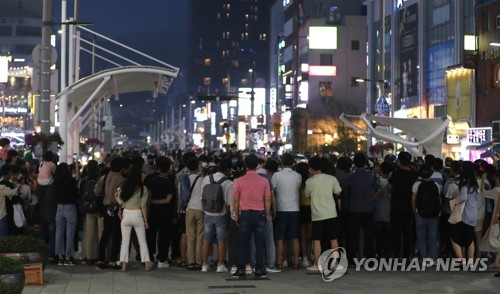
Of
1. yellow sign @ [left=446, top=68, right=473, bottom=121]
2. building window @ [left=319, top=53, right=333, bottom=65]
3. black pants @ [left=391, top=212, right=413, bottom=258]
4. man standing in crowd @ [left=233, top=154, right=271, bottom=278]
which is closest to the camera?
man standing in crowd @ [left=233, top=154, right=271, bottom=278]

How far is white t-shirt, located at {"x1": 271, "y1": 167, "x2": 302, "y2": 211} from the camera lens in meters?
12.9

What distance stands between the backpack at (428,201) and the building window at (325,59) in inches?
3498

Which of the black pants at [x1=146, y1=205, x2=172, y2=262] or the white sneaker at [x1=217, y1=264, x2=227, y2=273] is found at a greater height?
the black pants at [x1=146, y1=205, x2=172, y2=262]

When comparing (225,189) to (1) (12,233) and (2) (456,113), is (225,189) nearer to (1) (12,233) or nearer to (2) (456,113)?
(1) (12,233)

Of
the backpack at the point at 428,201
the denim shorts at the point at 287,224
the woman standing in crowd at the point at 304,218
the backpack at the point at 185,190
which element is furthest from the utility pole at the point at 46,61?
the backpack at the point at 428,201

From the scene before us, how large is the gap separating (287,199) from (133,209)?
8.63ft

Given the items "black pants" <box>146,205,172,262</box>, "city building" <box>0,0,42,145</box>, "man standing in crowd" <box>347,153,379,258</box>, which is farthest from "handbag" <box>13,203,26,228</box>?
"city building" <box>0,0,42,145</box>

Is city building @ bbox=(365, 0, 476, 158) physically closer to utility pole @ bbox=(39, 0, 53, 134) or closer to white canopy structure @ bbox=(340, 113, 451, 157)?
white canopy structure @ bbox=(340, 113, 451, 157)

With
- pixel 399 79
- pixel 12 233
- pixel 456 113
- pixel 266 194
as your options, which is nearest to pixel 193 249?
pixel 266 194

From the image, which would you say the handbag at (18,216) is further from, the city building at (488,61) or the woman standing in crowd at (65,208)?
the city building at (488,61)

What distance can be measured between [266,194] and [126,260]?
2821 mm

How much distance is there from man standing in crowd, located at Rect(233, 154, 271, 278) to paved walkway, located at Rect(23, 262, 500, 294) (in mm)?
420

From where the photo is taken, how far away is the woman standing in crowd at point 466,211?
12930mm

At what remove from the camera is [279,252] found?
1326cm
